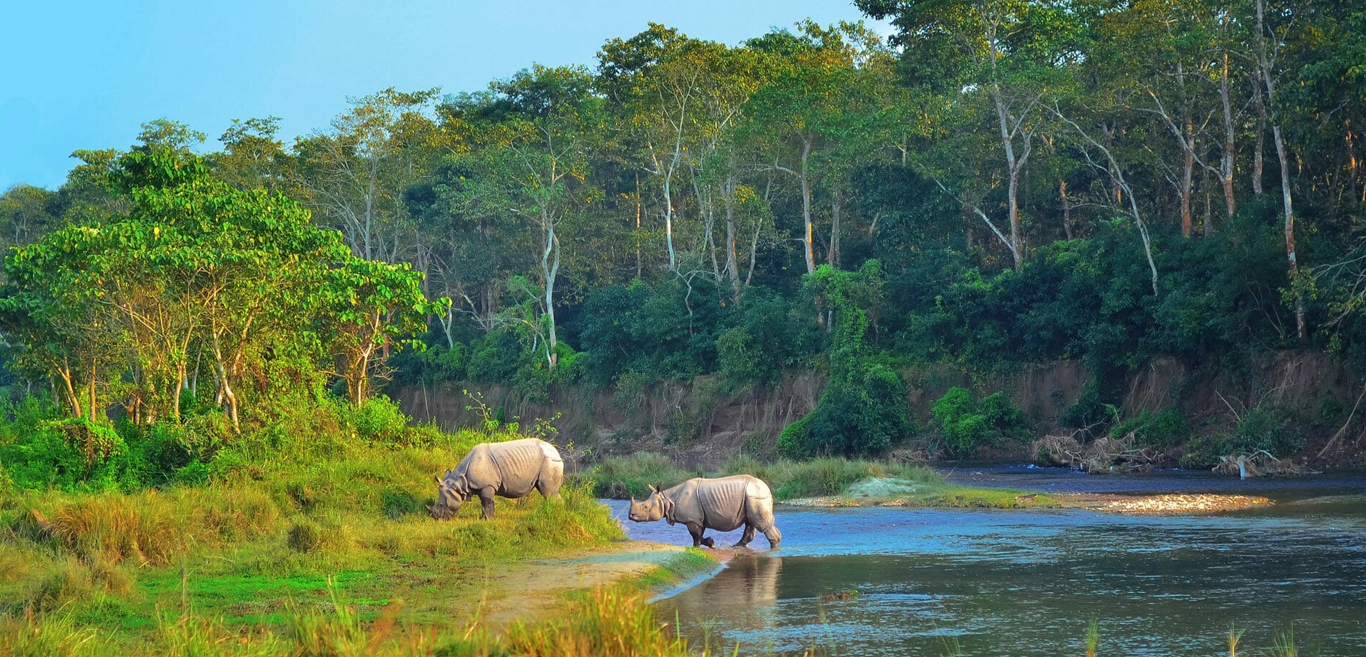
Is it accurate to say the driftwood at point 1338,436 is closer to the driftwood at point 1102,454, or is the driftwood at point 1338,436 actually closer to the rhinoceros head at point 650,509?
the driftwood at point 1102,454

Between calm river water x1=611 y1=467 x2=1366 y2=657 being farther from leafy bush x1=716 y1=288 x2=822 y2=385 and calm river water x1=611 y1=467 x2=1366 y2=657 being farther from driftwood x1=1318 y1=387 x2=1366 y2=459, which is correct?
leafy bush x1=716 y1=288 x2=822 y2=385

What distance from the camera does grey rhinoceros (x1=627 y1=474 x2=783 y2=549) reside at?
19.1m

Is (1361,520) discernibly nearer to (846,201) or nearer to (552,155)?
(846,201)

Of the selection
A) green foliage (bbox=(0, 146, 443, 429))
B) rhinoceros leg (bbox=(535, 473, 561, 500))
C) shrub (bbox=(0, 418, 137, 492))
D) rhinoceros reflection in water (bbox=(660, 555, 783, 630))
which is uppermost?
green foliage (bbox=(0, 146, 443, 429))

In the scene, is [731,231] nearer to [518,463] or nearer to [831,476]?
[831,476]

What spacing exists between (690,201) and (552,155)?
7289 mm

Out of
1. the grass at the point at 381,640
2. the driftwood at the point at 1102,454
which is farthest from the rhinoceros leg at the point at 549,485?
the driftwood at the point at 1102,454

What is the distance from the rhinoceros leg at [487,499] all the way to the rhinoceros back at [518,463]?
0.29 metres

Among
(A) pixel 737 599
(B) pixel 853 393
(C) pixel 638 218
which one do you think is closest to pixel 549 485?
(A) pixel 737 599

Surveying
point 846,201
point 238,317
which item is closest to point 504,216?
point 846,201

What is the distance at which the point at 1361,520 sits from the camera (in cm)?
2164

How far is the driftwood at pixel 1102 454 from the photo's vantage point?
3562 centimetres

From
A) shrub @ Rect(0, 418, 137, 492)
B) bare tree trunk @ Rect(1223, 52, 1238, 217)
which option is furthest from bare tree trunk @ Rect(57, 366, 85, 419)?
bare tree trunk @ Rect(1223, 52, 1238, 217)

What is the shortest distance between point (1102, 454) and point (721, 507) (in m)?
20.2
